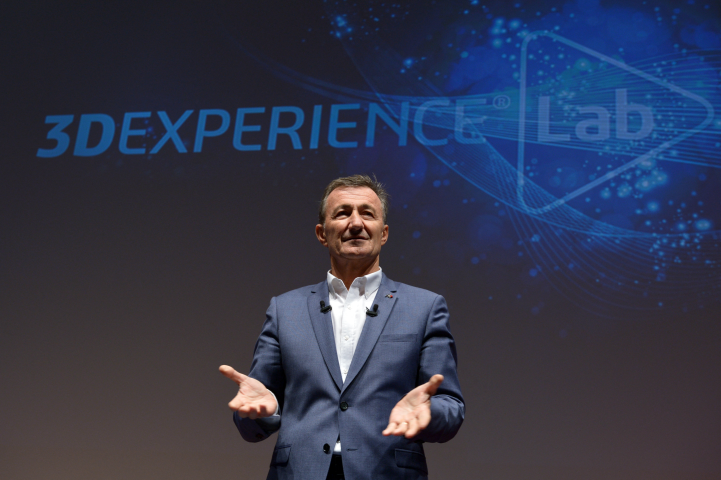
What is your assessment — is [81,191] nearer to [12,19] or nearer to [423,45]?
[12,19]

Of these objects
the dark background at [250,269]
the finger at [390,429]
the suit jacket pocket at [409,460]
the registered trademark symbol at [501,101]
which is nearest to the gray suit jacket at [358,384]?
the suit jacket pocket at [409,460]

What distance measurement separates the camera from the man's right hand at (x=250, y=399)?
60.2 inches

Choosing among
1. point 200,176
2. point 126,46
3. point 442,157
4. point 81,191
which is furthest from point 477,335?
point 126,46

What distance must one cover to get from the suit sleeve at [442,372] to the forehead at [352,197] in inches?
14.8

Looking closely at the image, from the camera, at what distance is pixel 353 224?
6.33 ft

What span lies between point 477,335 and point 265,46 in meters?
2.08

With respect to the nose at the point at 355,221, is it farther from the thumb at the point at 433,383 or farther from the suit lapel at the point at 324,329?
the thumb at the point at 433,383

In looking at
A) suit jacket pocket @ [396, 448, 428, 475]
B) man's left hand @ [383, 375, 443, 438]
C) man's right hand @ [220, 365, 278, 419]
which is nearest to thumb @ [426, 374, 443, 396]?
man's left hand @ [383, 375, 443, 438]

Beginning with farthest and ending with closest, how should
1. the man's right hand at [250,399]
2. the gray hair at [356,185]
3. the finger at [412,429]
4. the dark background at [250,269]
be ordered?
the dark background at [250,269] → the gray hair at [356,185] → the man's right hand at [250,399] → the finger at [412,429]

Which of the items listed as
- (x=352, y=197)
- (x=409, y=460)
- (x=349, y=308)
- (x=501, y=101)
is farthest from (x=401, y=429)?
(x=501, y=101)

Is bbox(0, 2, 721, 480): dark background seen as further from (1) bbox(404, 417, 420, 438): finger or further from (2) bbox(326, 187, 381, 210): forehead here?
(1) bbox(404, 417, 420, 438): finger

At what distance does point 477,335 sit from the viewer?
314cm

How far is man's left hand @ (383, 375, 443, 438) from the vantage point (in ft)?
4.67

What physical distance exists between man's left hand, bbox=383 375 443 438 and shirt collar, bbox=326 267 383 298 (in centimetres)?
46
